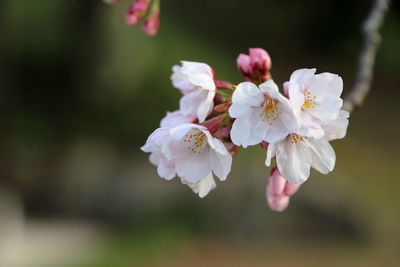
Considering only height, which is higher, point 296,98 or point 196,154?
point 296,98

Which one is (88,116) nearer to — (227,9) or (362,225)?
(362,225)

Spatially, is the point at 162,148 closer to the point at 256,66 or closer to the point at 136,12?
the point at 256,66

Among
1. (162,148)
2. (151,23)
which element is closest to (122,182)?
(151,23)

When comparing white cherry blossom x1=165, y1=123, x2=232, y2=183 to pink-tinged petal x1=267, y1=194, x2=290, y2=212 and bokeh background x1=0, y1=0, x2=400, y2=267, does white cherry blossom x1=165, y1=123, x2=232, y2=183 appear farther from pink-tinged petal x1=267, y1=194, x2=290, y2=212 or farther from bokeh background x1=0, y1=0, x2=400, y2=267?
bokeh background x1=0, y1=0, x2=400, y2=267

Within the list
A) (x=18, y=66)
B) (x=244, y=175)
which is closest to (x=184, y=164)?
(x=244, y=175)

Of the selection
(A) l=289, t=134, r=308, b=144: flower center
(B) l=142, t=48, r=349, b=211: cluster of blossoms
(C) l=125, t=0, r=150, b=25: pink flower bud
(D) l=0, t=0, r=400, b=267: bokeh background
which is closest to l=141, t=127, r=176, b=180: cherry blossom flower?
(B) l=142, t=48, r=349, b=211: cluster of blossoms

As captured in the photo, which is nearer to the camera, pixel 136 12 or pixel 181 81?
pixel 181 81
